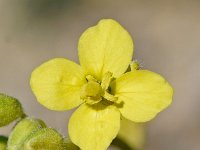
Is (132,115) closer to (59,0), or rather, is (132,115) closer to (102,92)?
(102,92)

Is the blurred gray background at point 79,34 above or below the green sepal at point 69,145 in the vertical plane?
below

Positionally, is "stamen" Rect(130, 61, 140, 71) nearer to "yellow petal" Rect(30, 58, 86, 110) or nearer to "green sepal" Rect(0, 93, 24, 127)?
"yellow petal" Rect(30, 58, 86, 110)

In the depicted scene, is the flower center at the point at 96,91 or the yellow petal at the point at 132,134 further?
the yellow petal at the point at 132,134

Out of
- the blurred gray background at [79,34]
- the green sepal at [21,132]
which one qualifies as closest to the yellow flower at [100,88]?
the green sepal at [21,132]

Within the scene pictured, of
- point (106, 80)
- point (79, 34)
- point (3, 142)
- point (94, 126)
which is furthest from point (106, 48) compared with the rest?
point (79, 34)

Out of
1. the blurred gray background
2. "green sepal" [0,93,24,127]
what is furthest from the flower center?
the blurred gray background

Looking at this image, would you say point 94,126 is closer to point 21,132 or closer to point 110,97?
point 110,97

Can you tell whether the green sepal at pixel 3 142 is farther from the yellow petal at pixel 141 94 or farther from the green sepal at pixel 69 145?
the yellow petal at pixel 141 94
